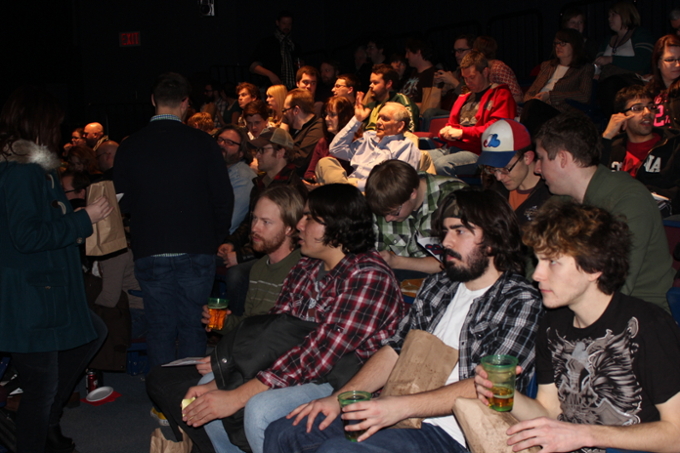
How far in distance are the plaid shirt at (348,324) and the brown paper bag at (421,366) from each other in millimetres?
370

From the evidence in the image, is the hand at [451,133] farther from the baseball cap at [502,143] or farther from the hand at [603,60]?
the hand at [603,60]

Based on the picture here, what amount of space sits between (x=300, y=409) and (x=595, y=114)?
474cm

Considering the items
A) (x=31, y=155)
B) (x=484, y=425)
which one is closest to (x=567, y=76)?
(x=31, y=155)

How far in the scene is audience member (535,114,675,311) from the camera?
2.38m

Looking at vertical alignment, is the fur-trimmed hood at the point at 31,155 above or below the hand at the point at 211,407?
above

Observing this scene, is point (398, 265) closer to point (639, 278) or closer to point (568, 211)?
point (639, 278)

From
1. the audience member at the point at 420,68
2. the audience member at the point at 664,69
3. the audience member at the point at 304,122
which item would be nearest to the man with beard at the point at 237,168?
the audience member at the point at 304,122

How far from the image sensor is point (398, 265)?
3320 millimetres

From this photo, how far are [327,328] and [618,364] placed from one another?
1.11 metres

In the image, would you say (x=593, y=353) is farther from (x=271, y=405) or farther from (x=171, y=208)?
(x=171, y=208)

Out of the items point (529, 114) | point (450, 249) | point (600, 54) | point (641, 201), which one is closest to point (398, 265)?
point (450, 249)

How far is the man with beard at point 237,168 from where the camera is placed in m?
4.77

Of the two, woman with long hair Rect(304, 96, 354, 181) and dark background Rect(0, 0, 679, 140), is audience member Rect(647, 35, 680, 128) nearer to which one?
woman with long hair Rect(304, 96, 354, 181)

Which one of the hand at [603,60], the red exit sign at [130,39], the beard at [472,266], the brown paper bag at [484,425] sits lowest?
the brown paper bag at [484,425]
